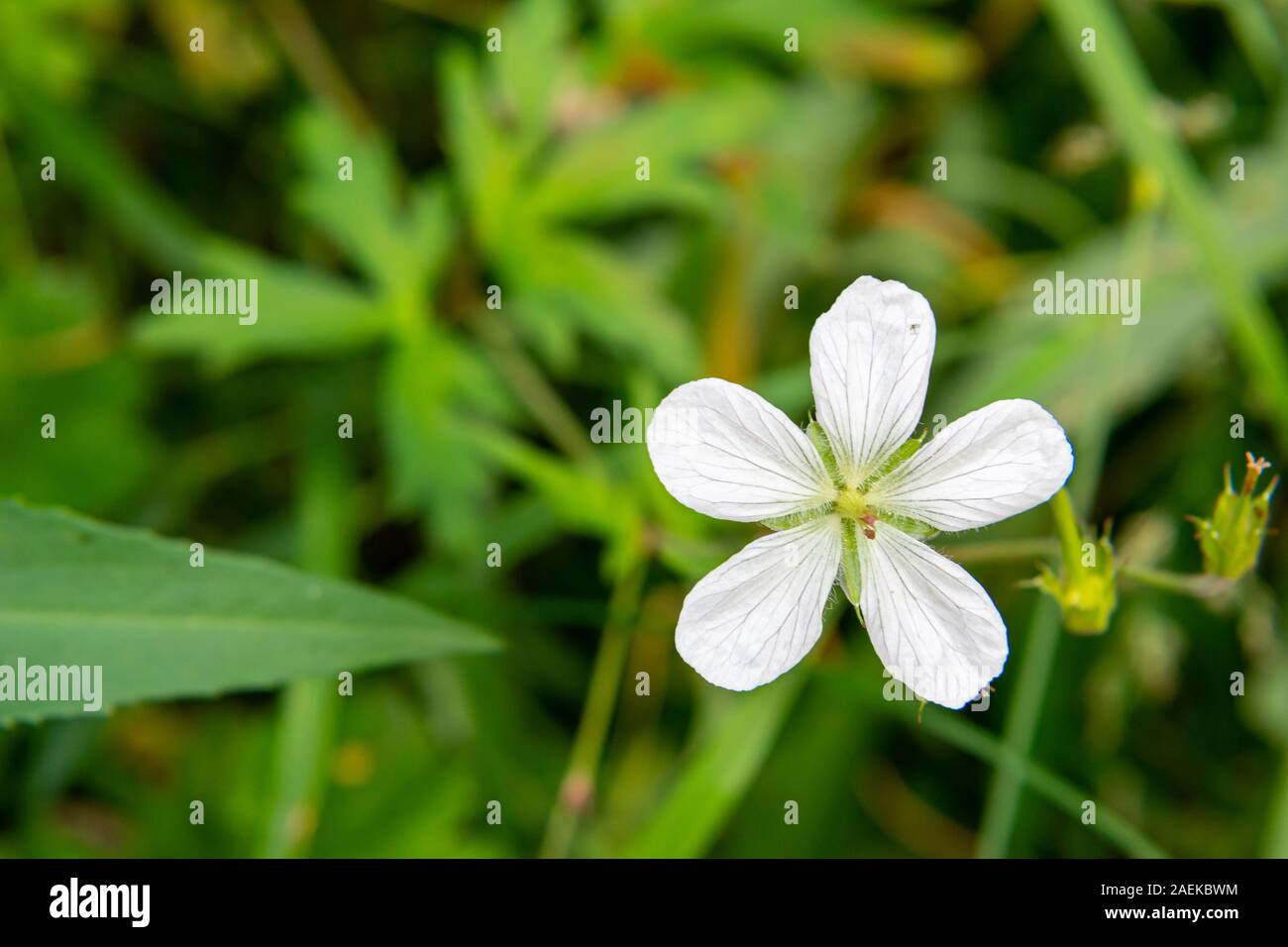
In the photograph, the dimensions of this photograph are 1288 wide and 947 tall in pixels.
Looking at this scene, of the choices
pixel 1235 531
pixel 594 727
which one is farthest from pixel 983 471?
pixel 594 727

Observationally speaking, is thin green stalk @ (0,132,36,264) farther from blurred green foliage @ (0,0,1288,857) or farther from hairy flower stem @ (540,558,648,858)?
hairy flower stem @ (540,558,648,858)

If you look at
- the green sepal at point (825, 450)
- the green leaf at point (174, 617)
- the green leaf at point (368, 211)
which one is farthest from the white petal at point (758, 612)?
the green leaf at point (368, 211)

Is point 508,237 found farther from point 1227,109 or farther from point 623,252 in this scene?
point 1227,109

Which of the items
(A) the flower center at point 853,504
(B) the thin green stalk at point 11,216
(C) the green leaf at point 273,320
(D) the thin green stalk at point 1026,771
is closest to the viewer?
(A) the flower center at point 853,504

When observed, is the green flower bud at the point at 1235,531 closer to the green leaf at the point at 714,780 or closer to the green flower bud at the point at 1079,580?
the green flower bud at the point at 1079,580

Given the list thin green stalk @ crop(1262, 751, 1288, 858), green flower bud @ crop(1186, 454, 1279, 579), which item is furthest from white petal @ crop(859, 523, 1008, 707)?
thin green stalk @ crop(1262, 751, 1288, 858)

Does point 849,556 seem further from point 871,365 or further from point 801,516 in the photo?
point 871,365
